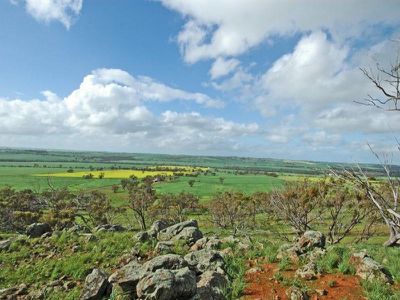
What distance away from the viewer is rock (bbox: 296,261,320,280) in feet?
42.1

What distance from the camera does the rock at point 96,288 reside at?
1305 cm

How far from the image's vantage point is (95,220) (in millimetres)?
77438

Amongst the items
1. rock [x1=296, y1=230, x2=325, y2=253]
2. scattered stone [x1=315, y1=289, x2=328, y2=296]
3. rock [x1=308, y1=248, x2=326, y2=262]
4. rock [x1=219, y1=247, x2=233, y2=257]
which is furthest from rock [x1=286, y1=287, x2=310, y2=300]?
rock [x1=296, y1=230, x2=325, y2=253]

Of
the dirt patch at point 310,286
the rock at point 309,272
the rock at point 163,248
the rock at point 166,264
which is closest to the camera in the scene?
the dirt patch at point 310,286

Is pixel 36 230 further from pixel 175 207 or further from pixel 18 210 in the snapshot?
pixel 18 210

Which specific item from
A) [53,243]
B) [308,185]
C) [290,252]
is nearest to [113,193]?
[308,185]

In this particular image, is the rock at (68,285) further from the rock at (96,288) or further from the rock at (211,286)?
the rock at (211,286)

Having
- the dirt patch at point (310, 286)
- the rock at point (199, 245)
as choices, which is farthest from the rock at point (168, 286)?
the rock at point (199, 245)

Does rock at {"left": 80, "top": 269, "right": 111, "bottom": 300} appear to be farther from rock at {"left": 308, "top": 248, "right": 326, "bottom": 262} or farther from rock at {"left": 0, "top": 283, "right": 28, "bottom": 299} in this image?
rock at {"left": 308, "top": 248, "right": 326, "bottom": 262}

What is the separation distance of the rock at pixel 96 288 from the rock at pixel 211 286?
3602mm

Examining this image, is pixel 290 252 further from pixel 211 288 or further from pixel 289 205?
pixel 289 205

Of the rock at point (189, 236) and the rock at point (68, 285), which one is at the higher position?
the rock at point (189, 236)

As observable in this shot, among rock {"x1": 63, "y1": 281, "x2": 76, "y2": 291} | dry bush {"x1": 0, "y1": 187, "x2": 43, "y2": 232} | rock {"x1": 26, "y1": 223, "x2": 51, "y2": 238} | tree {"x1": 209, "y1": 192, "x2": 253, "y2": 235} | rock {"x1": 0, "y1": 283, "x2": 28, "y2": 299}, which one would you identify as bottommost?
dry bush {"x1": 0, "y1": 187, "x2": 43, "y2": 232}

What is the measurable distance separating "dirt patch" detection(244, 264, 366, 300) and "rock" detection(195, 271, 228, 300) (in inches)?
32.3
